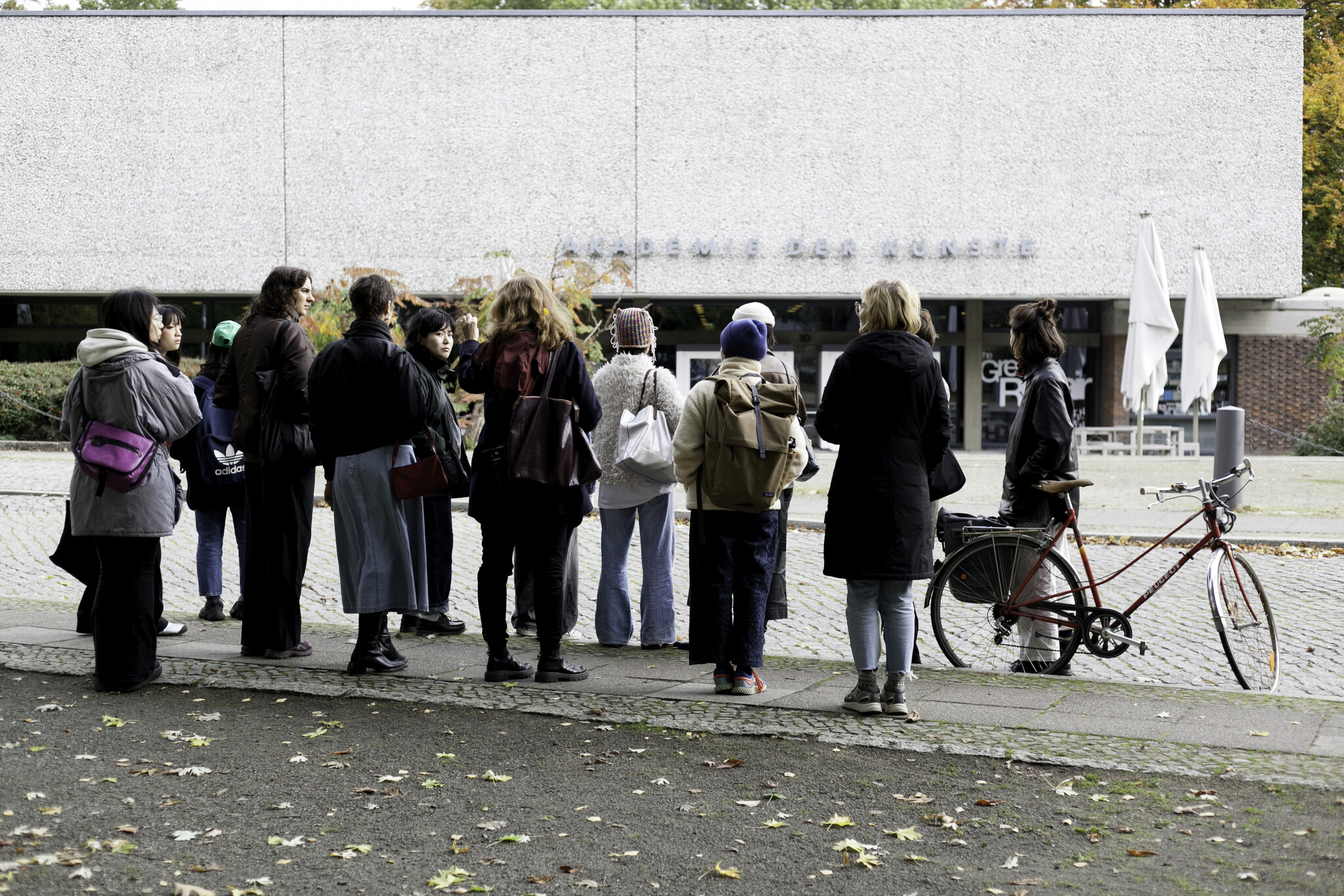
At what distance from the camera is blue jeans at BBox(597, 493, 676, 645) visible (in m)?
6.90

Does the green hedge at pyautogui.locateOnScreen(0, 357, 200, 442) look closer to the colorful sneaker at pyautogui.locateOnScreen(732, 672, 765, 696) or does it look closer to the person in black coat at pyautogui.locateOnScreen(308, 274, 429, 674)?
the person in black coat at pyautogui.locateOnScreen(308, 274, 429, 674)

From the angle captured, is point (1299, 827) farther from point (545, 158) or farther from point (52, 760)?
point (545, 158)

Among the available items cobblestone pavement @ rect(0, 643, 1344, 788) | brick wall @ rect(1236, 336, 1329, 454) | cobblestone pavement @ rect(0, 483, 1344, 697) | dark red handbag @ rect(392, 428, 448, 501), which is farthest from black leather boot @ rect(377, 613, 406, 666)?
brick wall @ rect(1236, 336, 1329, 454)

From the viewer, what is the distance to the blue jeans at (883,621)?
18.2 ft

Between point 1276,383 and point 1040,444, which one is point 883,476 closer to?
point 1040,444

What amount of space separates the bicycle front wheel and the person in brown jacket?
428cm

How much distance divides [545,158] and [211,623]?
20887 mm

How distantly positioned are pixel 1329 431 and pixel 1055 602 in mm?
21226

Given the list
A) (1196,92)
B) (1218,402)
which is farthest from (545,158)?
(1218,402)

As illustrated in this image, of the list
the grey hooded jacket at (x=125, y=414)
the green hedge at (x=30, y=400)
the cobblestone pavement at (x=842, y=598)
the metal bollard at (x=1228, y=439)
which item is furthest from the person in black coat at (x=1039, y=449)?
the green hedge at (x=30, y=400)

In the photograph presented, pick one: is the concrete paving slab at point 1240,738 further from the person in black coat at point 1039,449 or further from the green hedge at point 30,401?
the green hedge at point 30,401

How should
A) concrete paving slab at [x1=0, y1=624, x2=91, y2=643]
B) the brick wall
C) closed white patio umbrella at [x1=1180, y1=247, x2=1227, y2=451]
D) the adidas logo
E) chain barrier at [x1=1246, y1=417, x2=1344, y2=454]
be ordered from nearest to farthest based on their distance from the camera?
1. concrete paving slab at [x1=0, y1=624, x2=91, y2=643]
2. the adidas logo
3. closed white patio umbrella at [x1=1180, y1=247, x2=1227, y2=451]
4. chain barrier at [x1=1246, y1=417, x2=1344, y2=454]
5. the brick wall

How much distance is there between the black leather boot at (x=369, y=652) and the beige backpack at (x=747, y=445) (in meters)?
1.73

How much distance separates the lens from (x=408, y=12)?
90.1 feet
